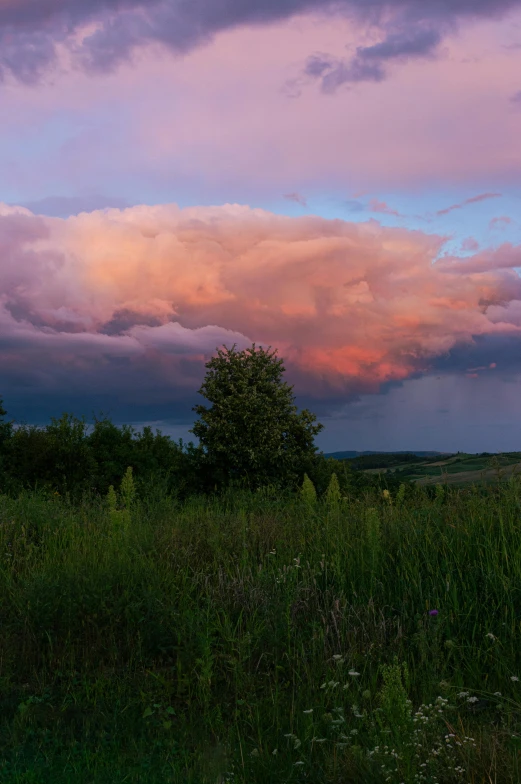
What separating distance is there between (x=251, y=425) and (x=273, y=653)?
33.6 ft

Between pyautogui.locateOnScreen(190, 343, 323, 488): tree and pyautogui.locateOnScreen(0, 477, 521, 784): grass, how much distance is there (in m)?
7.35

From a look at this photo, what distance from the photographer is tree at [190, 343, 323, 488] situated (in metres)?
15.5

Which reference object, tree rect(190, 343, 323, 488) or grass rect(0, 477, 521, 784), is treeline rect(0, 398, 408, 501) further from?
grass rect(0, 477, 521, 784)

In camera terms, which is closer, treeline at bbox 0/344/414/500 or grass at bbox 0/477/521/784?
grass at bbox 0/477/521/784

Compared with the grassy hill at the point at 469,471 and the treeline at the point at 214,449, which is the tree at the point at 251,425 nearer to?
the treeline at the point at 214,449

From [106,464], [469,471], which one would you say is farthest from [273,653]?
[106,464]

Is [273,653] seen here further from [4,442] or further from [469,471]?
[4,442]

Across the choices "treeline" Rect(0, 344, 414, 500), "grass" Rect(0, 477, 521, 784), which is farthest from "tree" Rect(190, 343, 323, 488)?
"grass" Rect(0, 477, 521, 784)

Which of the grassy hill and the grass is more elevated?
the grassy hill

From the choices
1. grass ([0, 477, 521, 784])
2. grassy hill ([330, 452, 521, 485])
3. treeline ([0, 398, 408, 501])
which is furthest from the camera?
treeline ([0, 398, 408, 501])

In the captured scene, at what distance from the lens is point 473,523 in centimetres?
687

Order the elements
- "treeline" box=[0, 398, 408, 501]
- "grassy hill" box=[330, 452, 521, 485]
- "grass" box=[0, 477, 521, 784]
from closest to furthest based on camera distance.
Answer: "grass" box=[0, 477, 521, 784], "grassy hill" box=[330, 452, 521, 485], "treeline" box=[0, 398, 408, 501]

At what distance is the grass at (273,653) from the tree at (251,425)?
735 cm

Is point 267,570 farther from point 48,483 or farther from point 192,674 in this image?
point 48,483
